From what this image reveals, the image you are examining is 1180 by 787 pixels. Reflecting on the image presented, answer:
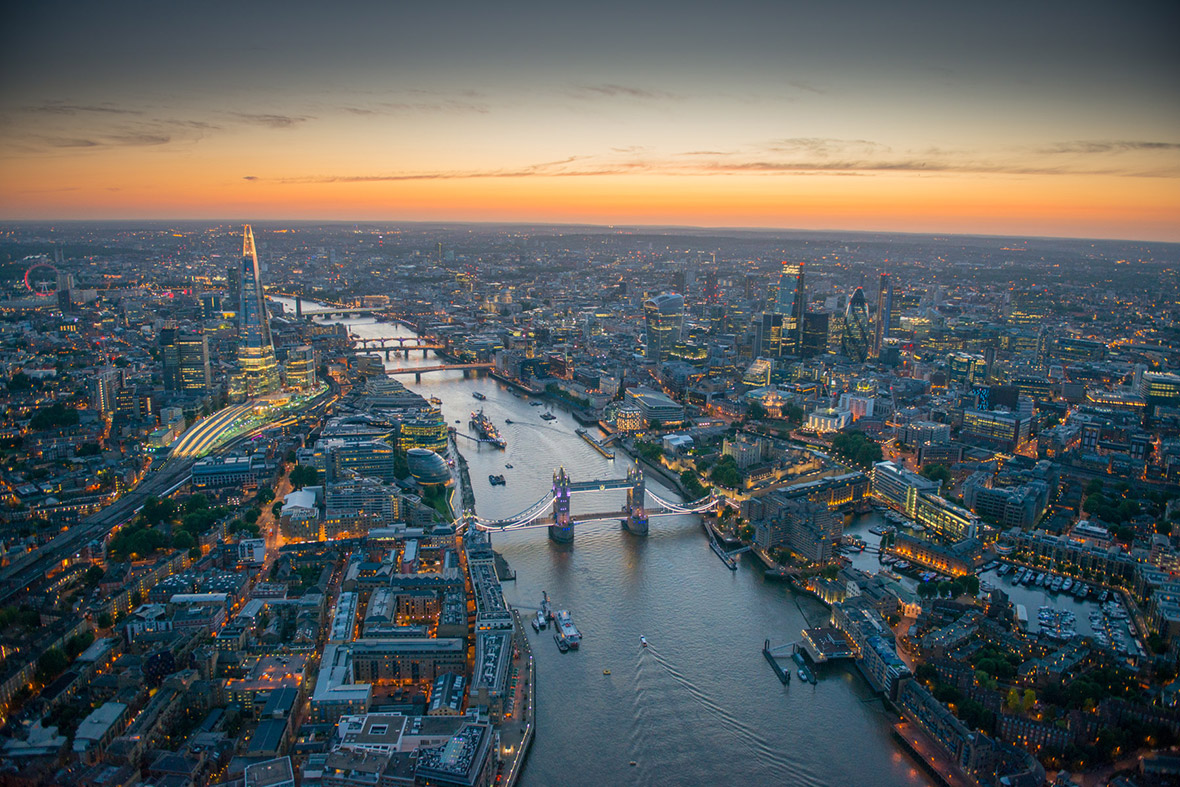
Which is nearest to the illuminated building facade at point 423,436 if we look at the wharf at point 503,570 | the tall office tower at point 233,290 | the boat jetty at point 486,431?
the boat jetty at point 486,431

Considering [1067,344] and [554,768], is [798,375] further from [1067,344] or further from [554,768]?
[554,768]

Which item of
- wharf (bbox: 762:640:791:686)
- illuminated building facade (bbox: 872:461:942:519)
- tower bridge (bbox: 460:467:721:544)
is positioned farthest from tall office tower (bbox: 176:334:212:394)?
wharf (bbox: 762:640:791:686)

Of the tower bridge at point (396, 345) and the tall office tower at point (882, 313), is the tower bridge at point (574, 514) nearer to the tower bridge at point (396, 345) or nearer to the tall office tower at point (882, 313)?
the tower bridge at point (396, 345)

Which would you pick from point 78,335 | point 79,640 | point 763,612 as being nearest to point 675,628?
point 763,612

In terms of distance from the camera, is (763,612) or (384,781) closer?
(384,781)

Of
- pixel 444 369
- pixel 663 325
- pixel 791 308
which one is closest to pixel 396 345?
pixel 444 369
